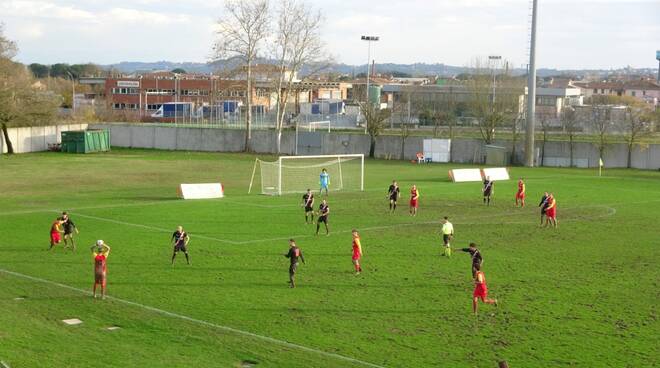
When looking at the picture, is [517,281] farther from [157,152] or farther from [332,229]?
[157,152]

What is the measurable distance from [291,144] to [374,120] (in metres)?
10.1

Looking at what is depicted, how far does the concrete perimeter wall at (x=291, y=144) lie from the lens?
7600 cm

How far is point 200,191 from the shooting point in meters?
50.0

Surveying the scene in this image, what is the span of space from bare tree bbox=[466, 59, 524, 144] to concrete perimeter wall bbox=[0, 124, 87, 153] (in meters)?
45.2

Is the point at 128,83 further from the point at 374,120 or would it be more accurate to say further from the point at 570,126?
the point at 570,126

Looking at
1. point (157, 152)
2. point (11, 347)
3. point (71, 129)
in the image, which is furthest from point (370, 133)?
point (11, 347)

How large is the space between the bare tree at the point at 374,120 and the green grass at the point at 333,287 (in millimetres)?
35349

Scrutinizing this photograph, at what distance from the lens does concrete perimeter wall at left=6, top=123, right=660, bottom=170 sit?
76.0 m

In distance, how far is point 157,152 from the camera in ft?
292

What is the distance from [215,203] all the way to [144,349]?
2742 centimetres

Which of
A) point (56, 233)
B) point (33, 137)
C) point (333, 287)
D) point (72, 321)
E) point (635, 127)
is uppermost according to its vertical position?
point (635, 127)

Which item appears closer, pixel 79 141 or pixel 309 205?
pixel 309 205

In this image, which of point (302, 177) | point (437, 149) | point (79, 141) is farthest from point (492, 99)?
point (79, 141)

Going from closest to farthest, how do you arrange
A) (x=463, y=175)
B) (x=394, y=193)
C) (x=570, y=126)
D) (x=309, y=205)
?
(x=309, y=205), (x=394, y=193), (x=463, y=175), (x=570, y=126)
